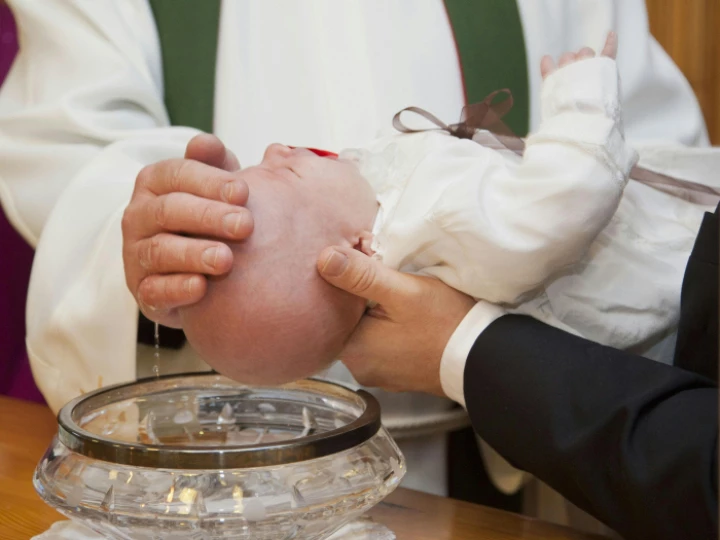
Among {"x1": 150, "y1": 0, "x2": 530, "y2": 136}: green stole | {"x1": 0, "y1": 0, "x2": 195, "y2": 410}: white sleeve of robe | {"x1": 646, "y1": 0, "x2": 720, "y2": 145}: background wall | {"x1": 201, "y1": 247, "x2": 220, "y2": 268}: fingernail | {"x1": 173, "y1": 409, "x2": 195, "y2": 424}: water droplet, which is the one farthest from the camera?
{"x1": 646, "y1": 0, "x2": 720, "y2": 145}: background wall

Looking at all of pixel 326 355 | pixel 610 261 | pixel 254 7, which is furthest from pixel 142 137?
pixel 610 261

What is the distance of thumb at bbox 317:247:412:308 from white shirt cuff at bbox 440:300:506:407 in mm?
75

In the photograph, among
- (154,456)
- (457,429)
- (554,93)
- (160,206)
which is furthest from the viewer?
(457,429)

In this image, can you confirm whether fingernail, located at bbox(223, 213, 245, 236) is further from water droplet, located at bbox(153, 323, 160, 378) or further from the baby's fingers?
the baby's fingers

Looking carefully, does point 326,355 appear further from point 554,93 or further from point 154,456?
point 554,93

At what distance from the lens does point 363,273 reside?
A: 805mm

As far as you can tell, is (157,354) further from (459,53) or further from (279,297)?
(459,53)

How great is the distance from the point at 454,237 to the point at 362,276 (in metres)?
0.10

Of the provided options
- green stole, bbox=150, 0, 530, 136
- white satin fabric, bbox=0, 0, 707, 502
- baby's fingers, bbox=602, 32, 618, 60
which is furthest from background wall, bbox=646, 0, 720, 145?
baby's fingers, bbox=602, 32, 618, 60

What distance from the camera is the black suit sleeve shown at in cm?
68

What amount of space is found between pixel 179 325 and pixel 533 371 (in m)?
0.37

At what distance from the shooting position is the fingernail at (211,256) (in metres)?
0.72

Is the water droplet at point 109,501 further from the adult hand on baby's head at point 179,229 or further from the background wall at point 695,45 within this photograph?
the background wall at point 695,45

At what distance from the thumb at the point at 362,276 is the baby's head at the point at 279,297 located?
0.02m
